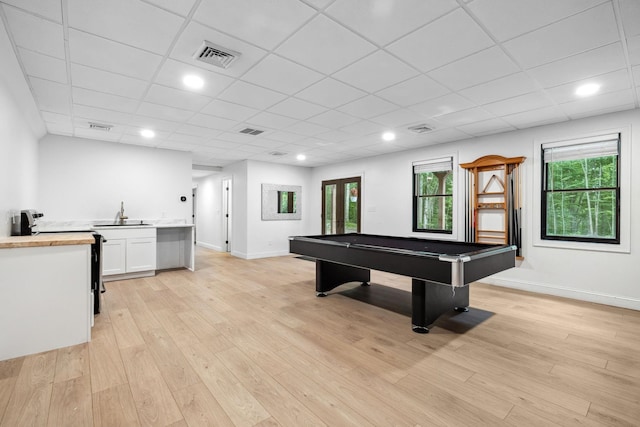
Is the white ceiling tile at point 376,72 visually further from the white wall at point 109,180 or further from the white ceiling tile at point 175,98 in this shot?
the white wall at point 109,180

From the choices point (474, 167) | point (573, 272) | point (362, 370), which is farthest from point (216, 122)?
point (573, 272)

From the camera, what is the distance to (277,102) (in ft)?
11.6

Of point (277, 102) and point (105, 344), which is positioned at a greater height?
point (277, 102)

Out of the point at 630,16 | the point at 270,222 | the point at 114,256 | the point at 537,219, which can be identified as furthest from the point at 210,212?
the point at 630,16

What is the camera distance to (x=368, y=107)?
3.71m

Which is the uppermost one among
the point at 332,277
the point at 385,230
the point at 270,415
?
the point at 385,230

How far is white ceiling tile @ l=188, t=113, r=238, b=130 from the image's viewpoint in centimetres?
408

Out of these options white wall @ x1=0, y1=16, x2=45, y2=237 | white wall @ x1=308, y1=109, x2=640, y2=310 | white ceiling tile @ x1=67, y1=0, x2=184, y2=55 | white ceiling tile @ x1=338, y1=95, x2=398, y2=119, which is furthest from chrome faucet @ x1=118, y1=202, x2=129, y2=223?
white wall @ x1=308, y1=109, x2=640, y2=310

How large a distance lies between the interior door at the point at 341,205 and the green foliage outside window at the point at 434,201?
1.60 m

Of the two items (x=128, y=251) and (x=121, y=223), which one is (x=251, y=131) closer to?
(x=128, y=251)

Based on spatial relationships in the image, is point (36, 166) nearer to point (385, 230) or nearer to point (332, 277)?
point (332, 277)

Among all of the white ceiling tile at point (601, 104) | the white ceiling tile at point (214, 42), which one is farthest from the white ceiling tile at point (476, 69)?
the white ceiling tile at point (214, 42)

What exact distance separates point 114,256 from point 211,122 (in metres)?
2.78

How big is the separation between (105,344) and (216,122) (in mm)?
3028
